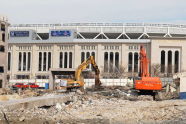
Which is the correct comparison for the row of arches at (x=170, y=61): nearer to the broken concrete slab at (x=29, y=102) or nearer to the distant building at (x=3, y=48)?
the distant building at (x=3, y=48)

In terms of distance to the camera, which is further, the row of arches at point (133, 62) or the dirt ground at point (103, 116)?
the row of arches at point (133, 62)

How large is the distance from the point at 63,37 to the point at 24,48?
42.2 feet

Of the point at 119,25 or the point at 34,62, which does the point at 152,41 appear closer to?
the point at 119,25

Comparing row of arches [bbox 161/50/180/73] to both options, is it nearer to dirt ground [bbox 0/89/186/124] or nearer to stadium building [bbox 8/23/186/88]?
stadium building [bbox 8/23/186/88]

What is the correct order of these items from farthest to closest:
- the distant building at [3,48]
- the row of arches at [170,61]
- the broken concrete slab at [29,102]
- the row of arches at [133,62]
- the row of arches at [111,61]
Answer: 1. the row of arches at [133,62]
2. the row of arches at [111,61]
3. the row of arches at [170,61]
4. the distant building at [3,48]
5. the broken concrete slab at [29,102]

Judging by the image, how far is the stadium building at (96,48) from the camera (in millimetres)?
110125

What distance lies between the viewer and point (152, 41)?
10988 centimetres

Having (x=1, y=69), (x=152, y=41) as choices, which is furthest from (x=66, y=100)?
(x=152, y=41)

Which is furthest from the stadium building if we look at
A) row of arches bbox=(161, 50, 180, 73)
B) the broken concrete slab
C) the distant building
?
the broken concrete slab

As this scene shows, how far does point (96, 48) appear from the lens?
11400cm

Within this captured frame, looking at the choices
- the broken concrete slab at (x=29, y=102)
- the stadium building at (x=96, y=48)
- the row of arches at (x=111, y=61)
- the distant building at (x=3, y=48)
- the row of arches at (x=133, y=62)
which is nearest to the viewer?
the broken concrete slab at (x=29, y=102)

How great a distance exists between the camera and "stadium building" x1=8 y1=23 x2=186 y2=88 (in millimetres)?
110125

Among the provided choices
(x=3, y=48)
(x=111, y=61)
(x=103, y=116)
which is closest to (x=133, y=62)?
(x=111, y=61)

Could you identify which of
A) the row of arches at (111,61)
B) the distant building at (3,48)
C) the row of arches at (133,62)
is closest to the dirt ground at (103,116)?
the distant building at (3,48)
